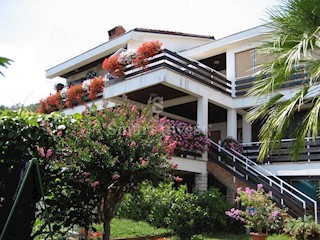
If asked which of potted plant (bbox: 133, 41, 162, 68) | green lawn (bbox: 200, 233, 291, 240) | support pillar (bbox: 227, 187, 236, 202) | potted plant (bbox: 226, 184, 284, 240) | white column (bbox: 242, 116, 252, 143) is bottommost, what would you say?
green lawn (bbox: 200, 233, 291, 240)

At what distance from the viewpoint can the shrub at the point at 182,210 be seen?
35.5 feet

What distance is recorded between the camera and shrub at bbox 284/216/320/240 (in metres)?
10.2

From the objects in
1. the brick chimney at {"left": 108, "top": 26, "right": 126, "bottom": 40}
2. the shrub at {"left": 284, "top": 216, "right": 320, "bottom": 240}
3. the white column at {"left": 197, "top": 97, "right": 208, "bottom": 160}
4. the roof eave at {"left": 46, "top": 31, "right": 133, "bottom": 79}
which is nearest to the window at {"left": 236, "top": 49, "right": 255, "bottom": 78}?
the white column at {"left": 197, "top": 97, "right": 208, "bottom": 160}

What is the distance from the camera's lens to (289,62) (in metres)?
7.11

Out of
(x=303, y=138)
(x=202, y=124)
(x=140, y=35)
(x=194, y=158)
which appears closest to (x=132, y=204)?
(x=194, y=158)

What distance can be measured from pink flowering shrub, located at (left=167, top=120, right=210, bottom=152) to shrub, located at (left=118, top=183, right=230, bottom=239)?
229 centimetres

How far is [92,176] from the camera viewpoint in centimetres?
643

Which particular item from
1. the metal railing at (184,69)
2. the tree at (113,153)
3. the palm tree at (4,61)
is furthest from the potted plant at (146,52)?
the palm tree at (4,61)

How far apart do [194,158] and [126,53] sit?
17.5ft

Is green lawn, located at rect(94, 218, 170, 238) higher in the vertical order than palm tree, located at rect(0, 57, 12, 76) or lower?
lower

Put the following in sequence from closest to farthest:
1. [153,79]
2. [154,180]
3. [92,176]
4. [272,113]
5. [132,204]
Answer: [92,176]
[154,180]
[272,113]
[132,204]
[153,79]

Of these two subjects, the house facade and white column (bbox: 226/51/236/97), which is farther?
white column (bbox: 226/51/236/97)

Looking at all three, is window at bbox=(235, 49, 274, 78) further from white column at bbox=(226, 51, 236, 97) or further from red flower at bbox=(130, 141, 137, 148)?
red flower at bbox=(130, 141, 137, 148)

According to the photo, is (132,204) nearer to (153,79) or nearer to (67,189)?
(153,79)
